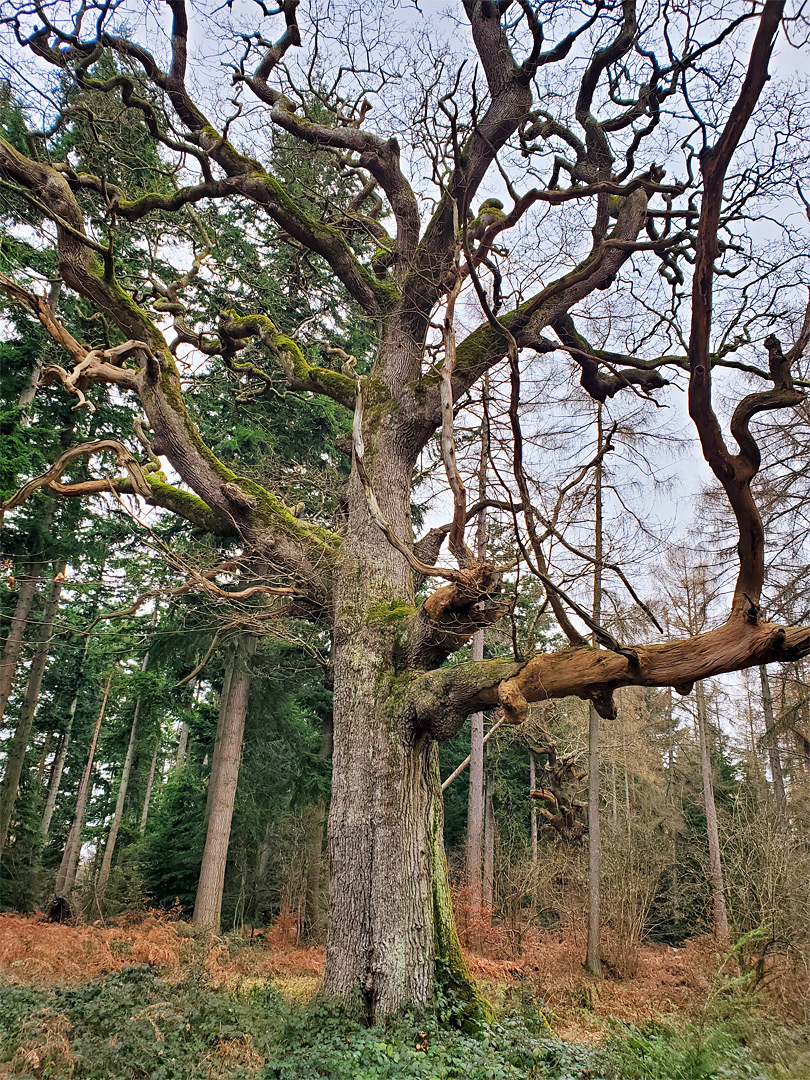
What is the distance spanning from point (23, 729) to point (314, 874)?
6.78m

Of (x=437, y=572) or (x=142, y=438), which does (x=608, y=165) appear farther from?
(x=142, y=438)

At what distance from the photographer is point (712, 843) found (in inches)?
560

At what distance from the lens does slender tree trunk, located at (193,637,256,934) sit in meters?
11.6

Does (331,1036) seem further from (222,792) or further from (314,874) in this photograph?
(314,874)

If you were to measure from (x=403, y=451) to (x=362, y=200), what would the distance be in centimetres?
391

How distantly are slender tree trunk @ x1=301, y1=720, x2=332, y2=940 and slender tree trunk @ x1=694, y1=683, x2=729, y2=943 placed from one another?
25.6 feet

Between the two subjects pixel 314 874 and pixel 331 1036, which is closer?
pixel 331 1036

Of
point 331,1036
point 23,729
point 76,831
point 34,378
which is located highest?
point 34,378

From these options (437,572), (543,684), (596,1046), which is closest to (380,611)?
(437,572)

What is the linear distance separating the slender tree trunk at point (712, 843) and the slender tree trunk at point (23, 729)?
12.2 metres

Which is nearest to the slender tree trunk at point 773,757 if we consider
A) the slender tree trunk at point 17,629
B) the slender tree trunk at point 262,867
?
the slender tree trunk at point 262,867

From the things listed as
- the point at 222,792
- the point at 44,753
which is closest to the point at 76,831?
the point at 44,753

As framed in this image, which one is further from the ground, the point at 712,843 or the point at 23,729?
the point at 23,729

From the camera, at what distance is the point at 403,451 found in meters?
6.83
